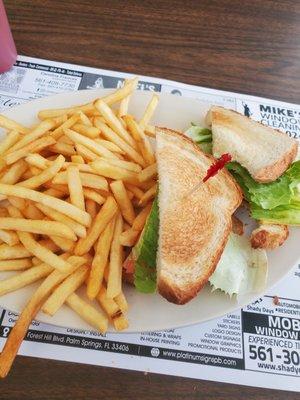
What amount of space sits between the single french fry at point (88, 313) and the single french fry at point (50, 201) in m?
0.20

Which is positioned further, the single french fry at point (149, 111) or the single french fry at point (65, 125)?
the single french fry at point (149, 111)

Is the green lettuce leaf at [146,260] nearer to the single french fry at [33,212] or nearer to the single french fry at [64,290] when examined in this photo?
the single french fry at [64,290]

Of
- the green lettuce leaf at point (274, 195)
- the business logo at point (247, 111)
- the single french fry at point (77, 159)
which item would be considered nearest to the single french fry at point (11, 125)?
the single french fry at point (77, 159)

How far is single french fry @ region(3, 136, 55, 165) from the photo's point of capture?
3.79ft

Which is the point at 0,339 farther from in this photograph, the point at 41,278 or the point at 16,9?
the point at 16,9

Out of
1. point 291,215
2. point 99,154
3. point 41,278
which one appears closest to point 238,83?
point 291,215

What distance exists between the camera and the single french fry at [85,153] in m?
1.17

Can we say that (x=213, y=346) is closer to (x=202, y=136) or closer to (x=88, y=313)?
(x=88, y=313)

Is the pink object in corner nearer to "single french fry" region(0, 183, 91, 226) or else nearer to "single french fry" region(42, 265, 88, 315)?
"single french fry" region(0, 183, 91, 226)

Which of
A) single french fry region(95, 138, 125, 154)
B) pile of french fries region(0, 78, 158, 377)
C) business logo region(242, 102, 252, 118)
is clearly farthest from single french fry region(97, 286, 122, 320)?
business logo region(242, 102, 252, 118)

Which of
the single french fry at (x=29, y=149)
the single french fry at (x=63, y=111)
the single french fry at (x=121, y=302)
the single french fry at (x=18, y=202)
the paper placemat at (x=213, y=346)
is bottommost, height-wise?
the paper placemat at (x=213, y=346)

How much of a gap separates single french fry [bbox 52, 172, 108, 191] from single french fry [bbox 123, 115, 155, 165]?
17 cm

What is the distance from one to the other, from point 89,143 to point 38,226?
286 millimetres

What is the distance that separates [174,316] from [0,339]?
47cm
